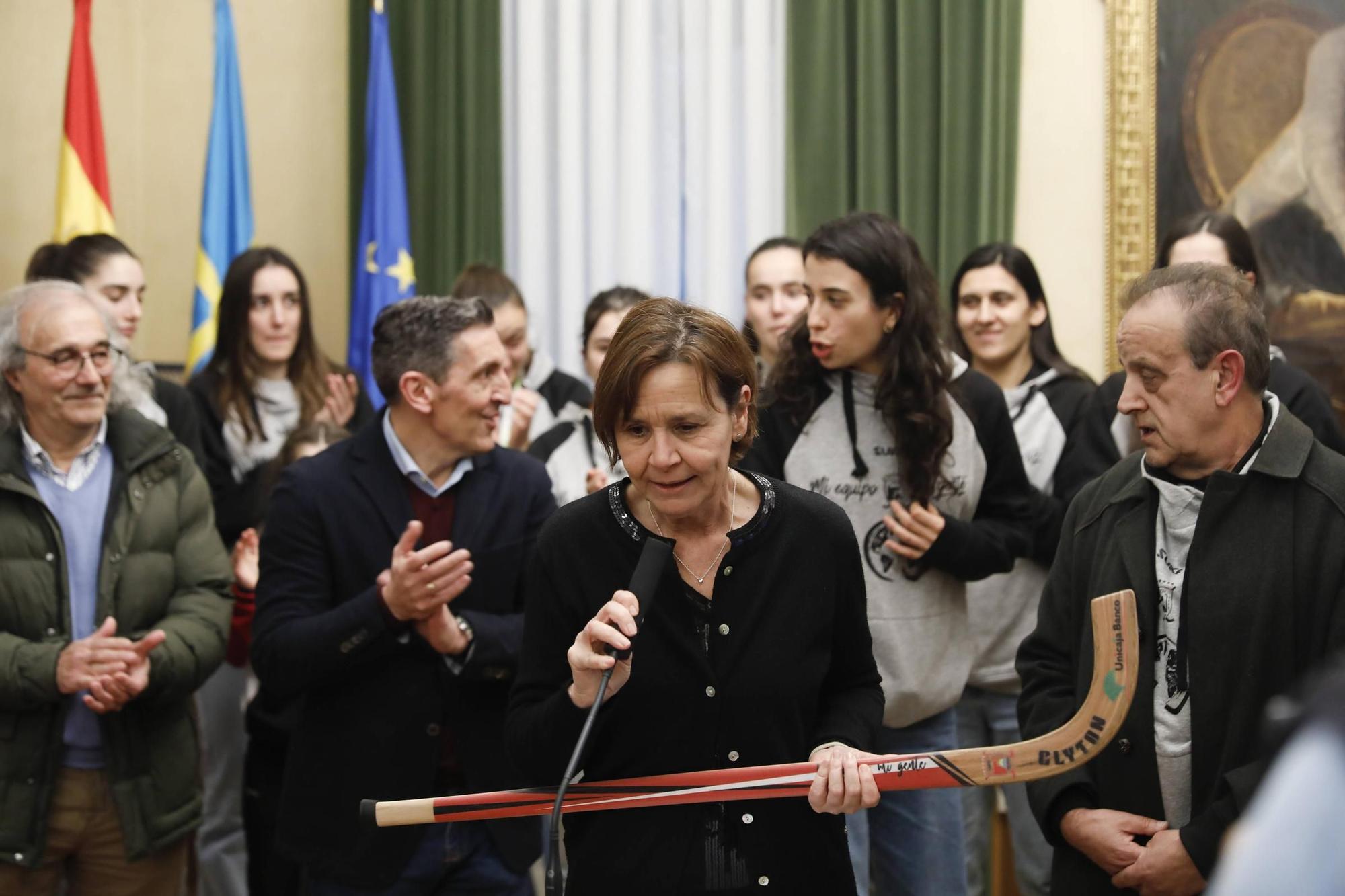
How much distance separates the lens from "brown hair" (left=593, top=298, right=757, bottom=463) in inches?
83.8

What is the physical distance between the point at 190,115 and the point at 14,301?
10.7 feet

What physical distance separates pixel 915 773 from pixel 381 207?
4575 millimetres

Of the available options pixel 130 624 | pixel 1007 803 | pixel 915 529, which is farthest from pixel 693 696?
pixel 1007 803

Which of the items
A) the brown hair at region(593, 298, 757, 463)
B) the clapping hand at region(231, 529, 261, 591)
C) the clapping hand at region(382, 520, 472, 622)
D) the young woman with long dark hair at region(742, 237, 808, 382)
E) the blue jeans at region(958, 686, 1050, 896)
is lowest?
the blue jeans at region(958, 686, 1050, 896)

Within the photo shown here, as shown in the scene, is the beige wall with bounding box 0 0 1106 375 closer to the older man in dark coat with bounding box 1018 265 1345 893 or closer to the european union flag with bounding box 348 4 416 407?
the european union flag with bounding box 348 4 416 407

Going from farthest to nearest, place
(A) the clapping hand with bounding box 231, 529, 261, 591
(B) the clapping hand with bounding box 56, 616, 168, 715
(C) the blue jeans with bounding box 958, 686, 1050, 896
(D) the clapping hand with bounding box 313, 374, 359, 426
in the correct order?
(D) the clapping hand with bounding box 313, 374, 359, 426 → (A) the clapping hand with bounding box 231, 529, 261, 591 → (C) the blue jeans with bounding box 958, 686, 1050, 896 → (B) the clapping hand with bounding box 56, 616, 168, 715

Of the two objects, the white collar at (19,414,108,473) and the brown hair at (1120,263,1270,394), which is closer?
the brown hair at (1120,263,1270,394)

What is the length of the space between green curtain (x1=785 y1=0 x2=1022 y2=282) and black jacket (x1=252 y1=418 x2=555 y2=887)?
3159 millimetres

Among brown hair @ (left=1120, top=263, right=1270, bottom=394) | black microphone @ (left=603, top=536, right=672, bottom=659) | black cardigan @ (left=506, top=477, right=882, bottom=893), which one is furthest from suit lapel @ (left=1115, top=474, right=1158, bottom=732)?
black microphone @ (left=603, top=536, right=672, bottom=659)

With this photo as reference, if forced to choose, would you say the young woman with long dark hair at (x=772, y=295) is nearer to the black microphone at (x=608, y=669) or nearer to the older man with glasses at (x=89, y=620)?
the older man with glasses at (x=89, y=620)

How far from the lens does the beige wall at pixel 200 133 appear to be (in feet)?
20.8

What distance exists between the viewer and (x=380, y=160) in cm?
609

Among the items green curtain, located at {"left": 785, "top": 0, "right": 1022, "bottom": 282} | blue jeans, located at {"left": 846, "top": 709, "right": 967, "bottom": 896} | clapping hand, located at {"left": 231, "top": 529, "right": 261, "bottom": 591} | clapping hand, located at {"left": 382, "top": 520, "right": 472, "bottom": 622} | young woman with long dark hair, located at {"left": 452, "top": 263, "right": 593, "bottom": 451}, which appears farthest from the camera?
green curtain, located at {"left": 785, "top": 0, "right": 1022, "bottom": 282}

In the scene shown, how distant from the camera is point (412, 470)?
311 cm
